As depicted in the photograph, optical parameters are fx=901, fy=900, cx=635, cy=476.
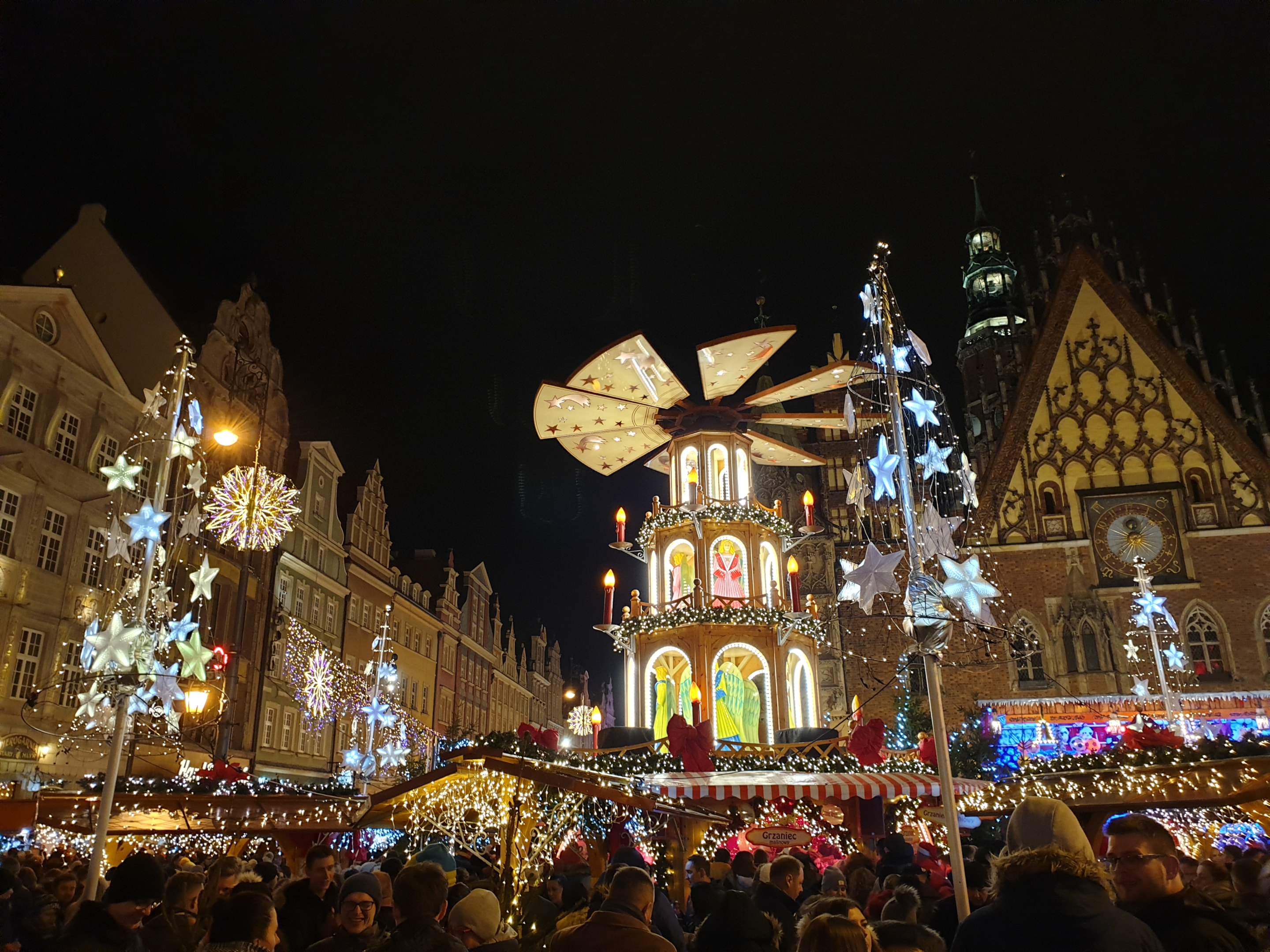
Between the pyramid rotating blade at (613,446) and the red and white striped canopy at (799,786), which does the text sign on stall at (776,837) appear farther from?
the pyramid rotating blade at (613,446)

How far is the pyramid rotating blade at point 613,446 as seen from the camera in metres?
23.0

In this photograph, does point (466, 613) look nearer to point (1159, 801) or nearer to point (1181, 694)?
point (1181, 694)

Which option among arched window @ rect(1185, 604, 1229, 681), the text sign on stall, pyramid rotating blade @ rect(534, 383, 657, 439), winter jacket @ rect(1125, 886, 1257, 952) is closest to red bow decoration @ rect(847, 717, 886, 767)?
the text sign on stall

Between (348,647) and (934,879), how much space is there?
121 feet

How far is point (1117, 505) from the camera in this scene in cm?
3164

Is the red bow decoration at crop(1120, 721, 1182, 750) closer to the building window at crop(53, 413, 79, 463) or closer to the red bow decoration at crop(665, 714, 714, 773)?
the red bow decoration at crop(665, 714, 714, 773)

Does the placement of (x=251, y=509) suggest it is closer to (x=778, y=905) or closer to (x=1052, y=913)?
(x=778, y=905)

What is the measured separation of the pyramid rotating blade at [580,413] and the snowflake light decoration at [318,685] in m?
10.8

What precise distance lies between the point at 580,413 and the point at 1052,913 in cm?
1939

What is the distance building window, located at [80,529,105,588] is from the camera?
25.4 metres

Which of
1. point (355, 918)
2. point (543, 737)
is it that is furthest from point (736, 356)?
point (355, 918)

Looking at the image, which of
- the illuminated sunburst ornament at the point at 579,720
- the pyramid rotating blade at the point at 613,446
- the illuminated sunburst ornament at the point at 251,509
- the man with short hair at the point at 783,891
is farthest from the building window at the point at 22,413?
the man with short hair at the point at 783,891

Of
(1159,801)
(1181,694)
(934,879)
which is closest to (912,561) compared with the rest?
(934,879)

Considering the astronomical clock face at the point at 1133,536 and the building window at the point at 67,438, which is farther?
the astronomical clock face at the point at 1133,536
